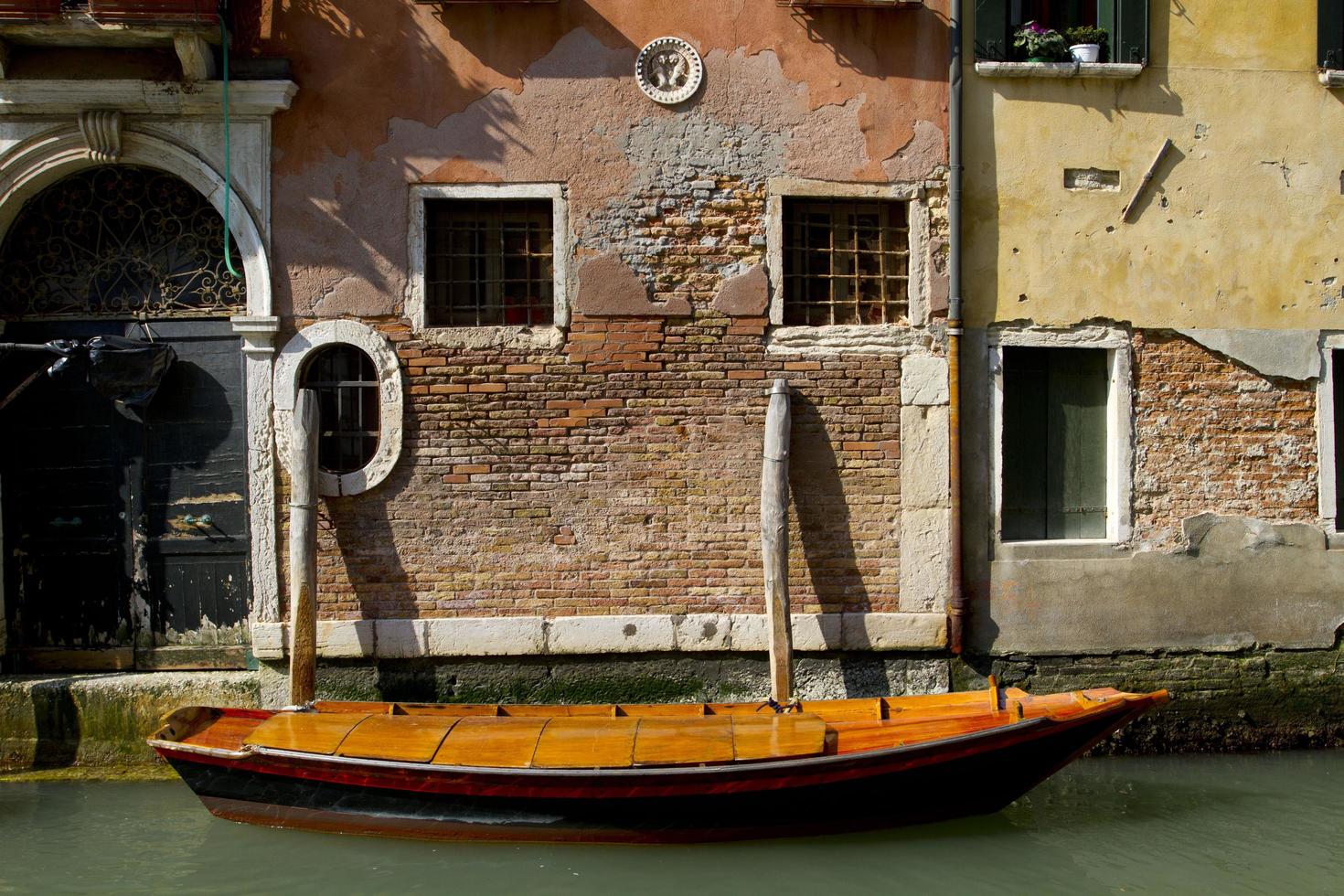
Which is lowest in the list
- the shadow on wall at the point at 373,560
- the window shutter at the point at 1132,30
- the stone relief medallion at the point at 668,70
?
the shadow on wall at the point at 373,560

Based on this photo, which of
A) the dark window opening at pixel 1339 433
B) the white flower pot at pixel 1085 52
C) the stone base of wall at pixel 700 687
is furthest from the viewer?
the dark window opening at pixel 1339 433

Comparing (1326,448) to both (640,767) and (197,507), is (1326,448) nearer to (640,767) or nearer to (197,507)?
(640,767)

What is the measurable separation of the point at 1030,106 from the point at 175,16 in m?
4.46

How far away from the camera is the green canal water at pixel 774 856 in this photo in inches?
196

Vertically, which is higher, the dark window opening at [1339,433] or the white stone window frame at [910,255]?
the white stone window frame at [910,255]

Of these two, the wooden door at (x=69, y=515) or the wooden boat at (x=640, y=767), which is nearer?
the wooden boat at (x=640, y=767)

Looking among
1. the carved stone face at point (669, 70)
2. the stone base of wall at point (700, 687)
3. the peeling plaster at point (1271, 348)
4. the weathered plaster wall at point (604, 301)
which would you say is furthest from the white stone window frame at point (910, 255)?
the stone base of wall at point (700, 687)

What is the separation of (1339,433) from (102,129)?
7035 millimetres

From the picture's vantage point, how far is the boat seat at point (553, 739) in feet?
17.1

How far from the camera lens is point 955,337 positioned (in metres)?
6.47

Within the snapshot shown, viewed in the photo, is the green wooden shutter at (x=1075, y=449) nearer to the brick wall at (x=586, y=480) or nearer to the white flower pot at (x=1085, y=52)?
the brick wall at (x=586, y=480)

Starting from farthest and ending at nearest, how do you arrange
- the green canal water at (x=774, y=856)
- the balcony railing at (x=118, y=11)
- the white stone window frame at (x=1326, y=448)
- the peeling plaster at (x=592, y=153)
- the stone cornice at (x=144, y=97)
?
the white stone window frame at (x=1326, y=448) → the peeling plaster at (x=592, y=153) → the stone cornice at (x=144, y=97) → the balcony railing at (x=118, y=11) → the green canal water at (x=774, y=856)

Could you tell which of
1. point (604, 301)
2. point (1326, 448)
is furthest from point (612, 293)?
point (1326, 448)

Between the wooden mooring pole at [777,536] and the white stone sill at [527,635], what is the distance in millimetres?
307
